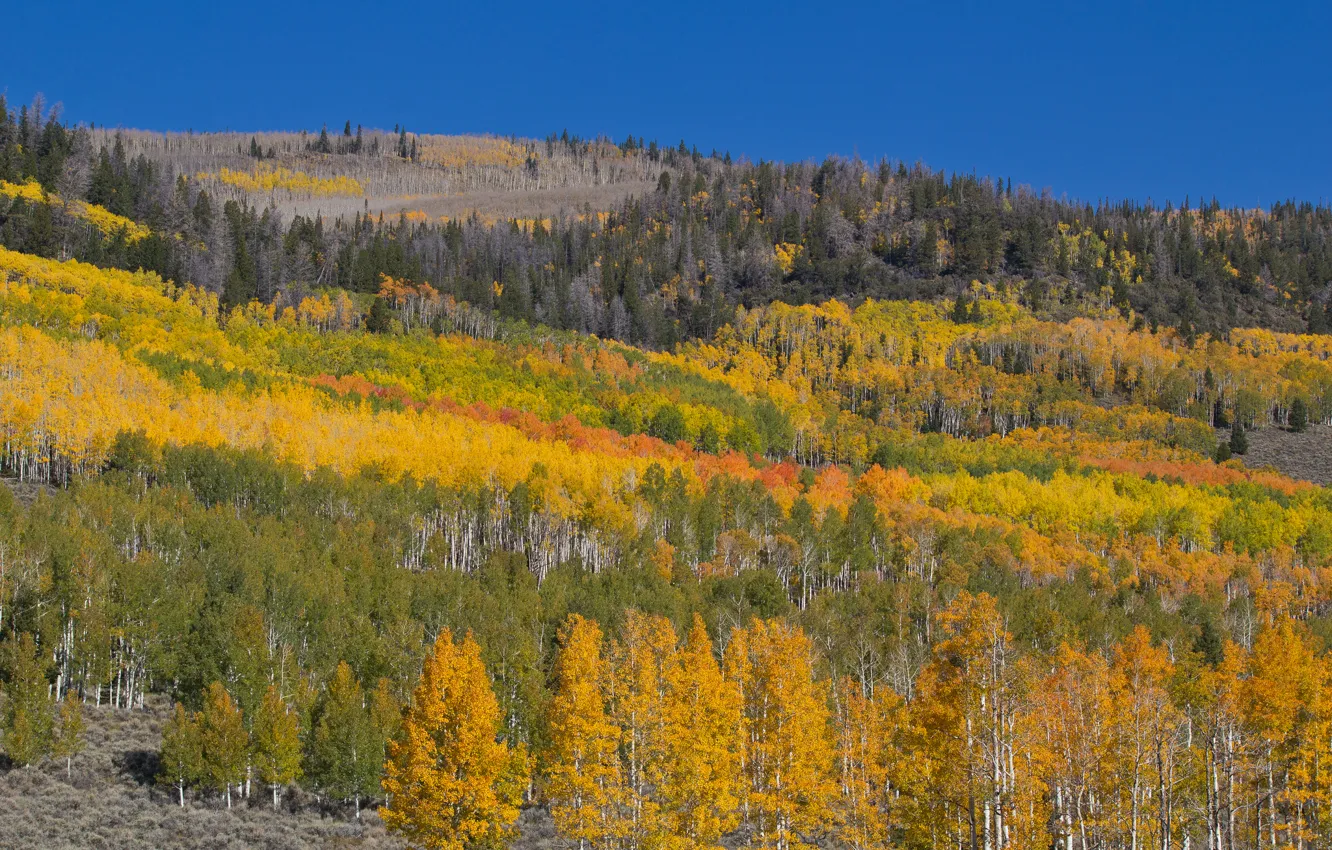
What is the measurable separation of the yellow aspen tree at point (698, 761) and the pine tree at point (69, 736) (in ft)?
93.5

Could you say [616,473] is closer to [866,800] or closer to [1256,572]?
[1256,572]

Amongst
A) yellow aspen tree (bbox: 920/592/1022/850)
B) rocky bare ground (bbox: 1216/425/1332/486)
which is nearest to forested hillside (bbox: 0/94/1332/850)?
yellow aspen tree (bbox: 920/592/1022/850)

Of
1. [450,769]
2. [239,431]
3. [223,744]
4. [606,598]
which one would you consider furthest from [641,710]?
[239,431]

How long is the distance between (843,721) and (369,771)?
22069mm

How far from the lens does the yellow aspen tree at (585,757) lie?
39812mm

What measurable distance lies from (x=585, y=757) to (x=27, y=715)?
27.4m

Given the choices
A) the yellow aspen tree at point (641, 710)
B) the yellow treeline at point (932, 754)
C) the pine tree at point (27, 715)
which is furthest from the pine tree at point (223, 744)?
the yellow aspen tree at point (641, 710)

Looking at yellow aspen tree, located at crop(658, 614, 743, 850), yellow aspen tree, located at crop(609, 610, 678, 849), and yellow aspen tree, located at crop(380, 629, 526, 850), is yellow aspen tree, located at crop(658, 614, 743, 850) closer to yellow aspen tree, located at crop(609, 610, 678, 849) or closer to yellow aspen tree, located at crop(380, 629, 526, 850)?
yellow aspen tree, located at crop(609, 610, 678, 849)

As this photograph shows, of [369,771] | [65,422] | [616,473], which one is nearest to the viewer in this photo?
[369,771]

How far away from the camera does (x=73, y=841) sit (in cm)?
4509

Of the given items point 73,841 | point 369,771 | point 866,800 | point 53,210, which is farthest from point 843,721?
point 53,210

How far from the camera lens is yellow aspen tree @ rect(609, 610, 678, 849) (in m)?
40.1

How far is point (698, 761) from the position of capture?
136ft

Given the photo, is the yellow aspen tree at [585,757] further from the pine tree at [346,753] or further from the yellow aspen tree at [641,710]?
the pine tree at [346,753]
